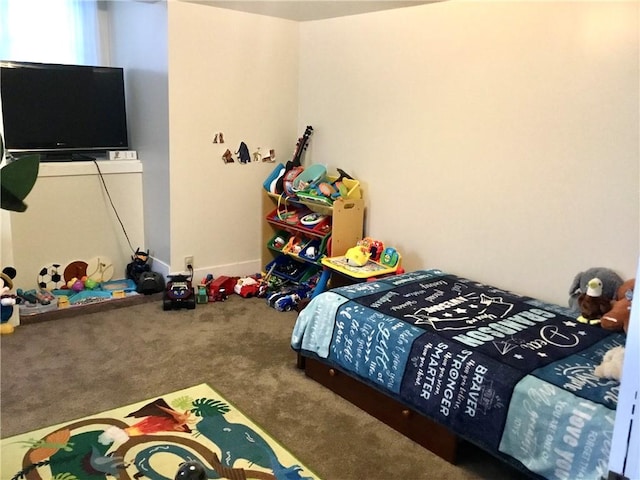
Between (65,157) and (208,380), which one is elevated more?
(65,157)

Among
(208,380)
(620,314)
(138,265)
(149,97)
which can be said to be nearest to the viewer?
(620,314)

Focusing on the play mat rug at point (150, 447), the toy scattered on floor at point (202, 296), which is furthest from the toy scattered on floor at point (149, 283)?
the play mat rug at point (150, 447)

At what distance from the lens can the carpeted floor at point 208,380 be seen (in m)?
2.16

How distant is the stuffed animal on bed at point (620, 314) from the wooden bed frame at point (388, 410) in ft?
2.74

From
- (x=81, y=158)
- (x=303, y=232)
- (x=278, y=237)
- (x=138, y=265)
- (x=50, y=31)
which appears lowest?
(x=138, y=265)

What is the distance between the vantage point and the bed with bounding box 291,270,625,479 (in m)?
1.81

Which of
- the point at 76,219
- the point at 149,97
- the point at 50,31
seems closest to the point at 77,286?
the point at 76,219

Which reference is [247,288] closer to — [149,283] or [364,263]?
[149,283]

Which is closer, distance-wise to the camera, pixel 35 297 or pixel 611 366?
pixel 611 366

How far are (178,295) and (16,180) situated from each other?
105 inches

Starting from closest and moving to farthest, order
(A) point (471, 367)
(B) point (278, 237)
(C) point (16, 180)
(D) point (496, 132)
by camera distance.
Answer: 1. (C) point (16, 180)
2. (A) point (471, 367)
3. (D) point (496, 132)
4. (B) point (278, 237)

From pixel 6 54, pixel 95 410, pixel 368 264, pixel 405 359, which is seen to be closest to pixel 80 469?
pixel 95 410

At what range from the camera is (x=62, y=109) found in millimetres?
3727

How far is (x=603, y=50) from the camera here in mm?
2484
